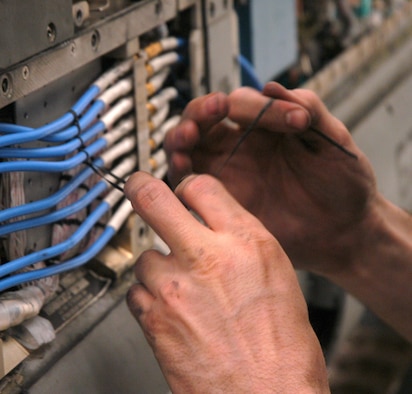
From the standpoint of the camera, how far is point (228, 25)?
1459 mm

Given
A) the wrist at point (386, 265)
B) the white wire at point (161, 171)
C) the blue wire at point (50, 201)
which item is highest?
the blue wire at point (50, 201)

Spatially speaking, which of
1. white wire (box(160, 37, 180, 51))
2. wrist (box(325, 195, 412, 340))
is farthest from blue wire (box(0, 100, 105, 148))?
wrist (box(325, 195, 412, 340))

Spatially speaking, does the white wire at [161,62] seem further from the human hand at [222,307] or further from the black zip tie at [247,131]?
the human hand at [222,307]

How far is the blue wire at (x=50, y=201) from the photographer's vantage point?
952 millimetres

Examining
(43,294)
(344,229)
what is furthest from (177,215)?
(344,229)

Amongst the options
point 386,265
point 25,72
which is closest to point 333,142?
point 386,265

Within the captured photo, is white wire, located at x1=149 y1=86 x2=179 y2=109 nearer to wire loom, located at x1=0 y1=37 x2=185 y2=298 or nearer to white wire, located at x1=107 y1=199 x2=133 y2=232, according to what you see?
wire loom, located at x1=0 y1=37 x2=185 y2=298

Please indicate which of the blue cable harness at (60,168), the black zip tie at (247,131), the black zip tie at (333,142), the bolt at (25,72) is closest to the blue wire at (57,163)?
the blue cable harness at (60,168)

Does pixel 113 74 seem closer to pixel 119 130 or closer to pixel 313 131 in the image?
pixel 119 130

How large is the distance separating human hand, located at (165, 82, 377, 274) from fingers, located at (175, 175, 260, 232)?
0.77 feet

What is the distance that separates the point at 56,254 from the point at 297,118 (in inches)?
15.8

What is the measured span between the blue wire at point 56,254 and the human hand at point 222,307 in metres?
0.17

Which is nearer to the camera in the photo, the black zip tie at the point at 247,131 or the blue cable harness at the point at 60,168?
the blue cable harness at the point at 60,168

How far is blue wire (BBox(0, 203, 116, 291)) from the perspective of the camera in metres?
0.97
